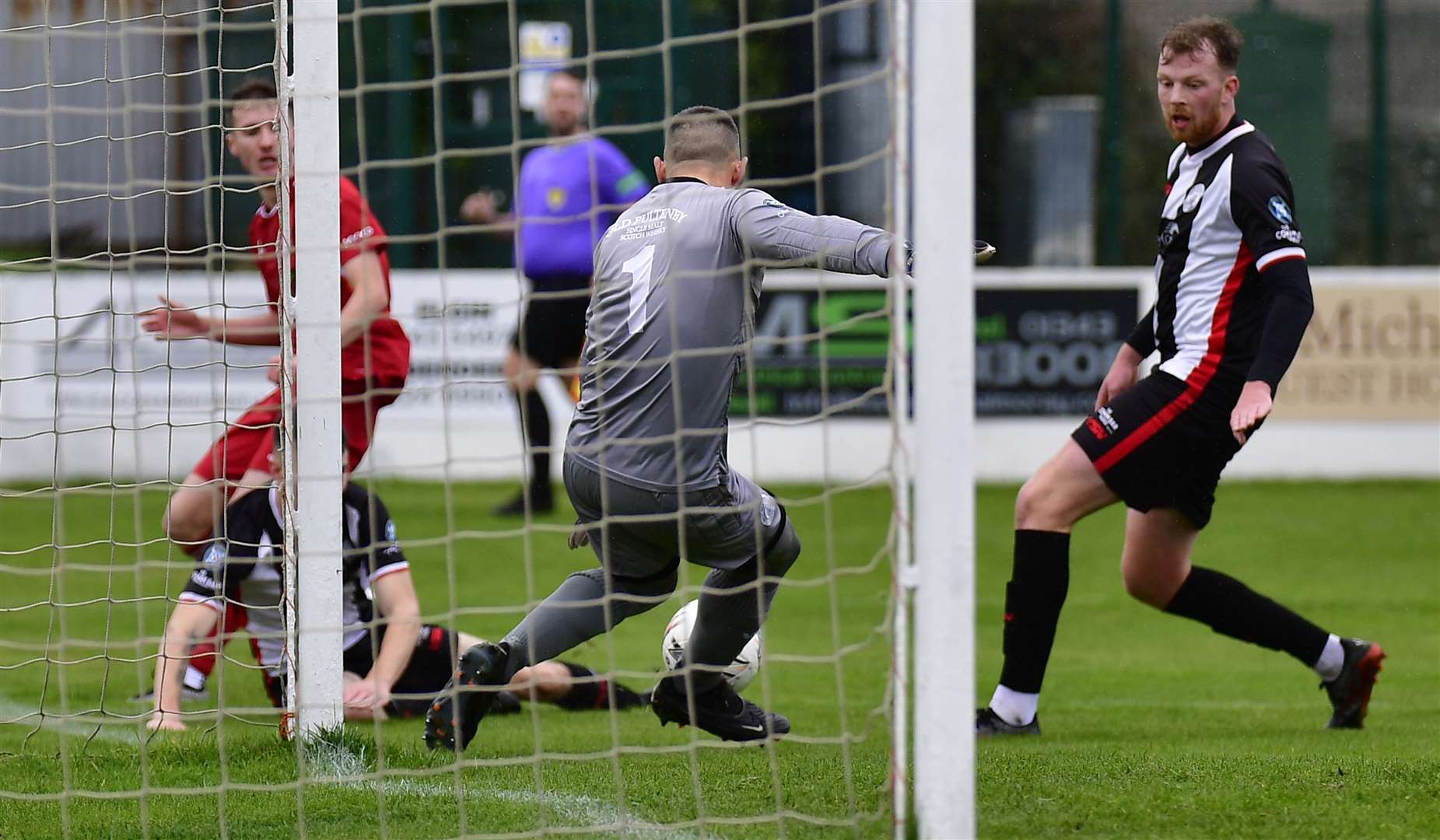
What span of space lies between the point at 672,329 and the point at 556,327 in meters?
6.36

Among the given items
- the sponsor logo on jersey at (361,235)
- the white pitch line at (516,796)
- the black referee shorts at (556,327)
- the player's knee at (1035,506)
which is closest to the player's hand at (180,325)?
the sponsor logo on jersey at (361,235)

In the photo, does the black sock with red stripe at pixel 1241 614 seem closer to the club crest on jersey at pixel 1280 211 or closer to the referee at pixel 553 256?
the club crest on jersey at pixel 1280 211

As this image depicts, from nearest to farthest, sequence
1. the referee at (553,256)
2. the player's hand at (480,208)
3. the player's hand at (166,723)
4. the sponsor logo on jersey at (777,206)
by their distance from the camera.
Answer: the sponsor logo on jersey at (777,206) → the player's hand at (166,723) → the referee at (553,256) → the player's hand at (480,208)

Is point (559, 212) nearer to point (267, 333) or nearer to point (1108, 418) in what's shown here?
point (267, 333)

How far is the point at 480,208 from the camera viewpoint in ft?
35.5

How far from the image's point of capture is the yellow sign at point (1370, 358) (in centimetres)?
1164

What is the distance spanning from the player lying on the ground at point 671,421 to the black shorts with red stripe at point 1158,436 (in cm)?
103

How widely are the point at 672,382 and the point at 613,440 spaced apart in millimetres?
202

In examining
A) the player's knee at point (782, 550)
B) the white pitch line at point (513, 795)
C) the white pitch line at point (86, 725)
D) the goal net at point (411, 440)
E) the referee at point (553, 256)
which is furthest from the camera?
the referee at point (553, 256)

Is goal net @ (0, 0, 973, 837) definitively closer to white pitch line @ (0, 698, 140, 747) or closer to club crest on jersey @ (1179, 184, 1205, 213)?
white pitch line @ (0, 698, 140, 747)

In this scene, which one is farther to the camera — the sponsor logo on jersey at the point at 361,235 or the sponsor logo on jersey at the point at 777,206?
the sponsor logo on jersey at the point at 361,235

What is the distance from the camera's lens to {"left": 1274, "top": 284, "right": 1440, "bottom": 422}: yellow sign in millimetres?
11641

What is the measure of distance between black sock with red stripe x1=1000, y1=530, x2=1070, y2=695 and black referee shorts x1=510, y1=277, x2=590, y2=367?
5528mm

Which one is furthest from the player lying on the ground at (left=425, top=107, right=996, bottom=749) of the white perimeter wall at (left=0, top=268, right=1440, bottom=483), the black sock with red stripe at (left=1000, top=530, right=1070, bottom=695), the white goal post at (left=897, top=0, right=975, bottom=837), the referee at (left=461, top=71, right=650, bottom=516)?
the white perimeter wall at (left=0, top=268, right=1440, bottom=483)
